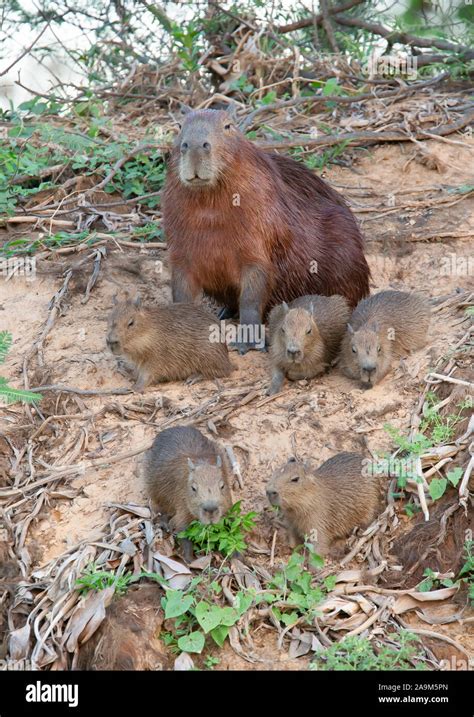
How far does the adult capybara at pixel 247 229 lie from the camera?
21.3 ft

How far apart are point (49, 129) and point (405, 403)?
459cm

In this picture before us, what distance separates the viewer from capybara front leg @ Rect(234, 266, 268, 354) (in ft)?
22.3

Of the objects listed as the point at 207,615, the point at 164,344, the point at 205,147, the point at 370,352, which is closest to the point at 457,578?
the point at 207,615

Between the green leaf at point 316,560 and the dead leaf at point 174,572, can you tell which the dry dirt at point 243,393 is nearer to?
the green leaf at point 316,560

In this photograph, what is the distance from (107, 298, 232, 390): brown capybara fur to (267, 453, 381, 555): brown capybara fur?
128 cm

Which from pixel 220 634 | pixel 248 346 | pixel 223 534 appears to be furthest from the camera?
pixel 248 346

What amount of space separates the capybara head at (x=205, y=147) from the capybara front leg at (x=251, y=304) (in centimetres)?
69

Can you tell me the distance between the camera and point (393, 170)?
866 centimetres

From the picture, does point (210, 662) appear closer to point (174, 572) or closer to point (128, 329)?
point (174, 572)

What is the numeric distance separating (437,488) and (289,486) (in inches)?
30.8

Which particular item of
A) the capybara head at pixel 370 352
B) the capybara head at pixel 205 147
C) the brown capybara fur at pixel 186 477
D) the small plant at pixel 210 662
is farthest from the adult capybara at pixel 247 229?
the small plant at pixel 210 662

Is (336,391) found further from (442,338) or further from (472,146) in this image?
(472,146)

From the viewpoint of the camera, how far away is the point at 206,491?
15.8ft

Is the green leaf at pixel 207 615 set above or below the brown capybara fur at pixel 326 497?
below
